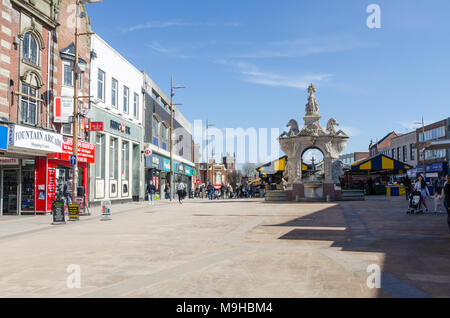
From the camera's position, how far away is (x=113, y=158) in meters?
30.2

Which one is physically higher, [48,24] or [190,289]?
[48,24]

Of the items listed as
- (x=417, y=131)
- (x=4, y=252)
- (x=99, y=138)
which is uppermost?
(x=417, y=131)

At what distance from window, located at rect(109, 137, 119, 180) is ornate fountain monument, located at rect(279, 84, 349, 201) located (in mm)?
13032

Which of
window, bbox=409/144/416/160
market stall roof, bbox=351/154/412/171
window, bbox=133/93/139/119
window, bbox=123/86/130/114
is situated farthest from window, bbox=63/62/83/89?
window, bbox=409/144/416/160

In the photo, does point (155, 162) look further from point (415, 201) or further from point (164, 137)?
point (415, 201)

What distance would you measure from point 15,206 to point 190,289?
59.6 ft

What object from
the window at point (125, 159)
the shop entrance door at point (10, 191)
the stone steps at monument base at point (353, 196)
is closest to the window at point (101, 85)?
the window at point (125, 159)

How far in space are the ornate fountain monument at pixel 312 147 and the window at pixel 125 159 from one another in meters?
12.5

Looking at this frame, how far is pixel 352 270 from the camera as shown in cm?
668

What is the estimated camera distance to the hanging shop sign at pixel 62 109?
21375 mm

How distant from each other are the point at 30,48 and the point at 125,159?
44.4 feet

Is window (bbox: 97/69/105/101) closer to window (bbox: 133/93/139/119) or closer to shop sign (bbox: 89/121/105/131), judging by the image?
shop sign (bbox: 89/121/105/131)
